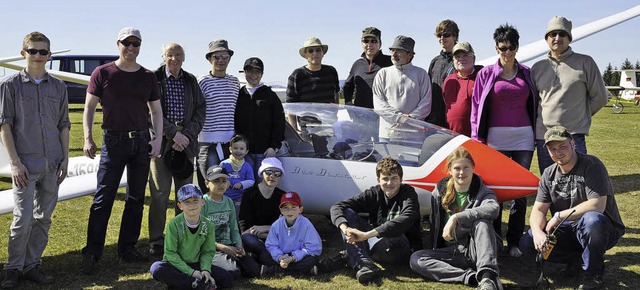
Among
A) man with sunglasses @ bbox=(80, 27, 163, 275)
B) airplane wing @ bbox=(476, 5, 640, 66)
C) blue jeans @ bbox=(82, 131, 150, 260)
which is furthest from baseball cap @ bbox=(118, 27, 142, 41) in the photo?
airplane wing @ bbox=(476, 5, 640, 66)

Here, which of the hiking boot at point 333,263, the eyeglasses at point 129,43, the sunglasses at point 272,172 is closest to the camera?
the eyeglasses at point 129,43

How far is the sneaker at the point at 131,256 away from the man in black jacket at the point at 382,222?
1.60 meters

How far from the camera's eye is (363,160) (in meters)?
5.30

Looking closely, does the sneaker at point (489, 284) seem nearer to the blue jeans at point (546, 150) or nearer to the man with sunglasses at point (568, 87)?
the blue jeans at point (546, 150)

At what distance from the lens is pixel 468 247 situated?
447cm

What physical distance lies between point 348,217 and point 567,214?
5.23 feet

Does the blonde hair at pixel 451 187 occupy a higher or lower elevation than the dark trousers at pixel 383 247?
higher

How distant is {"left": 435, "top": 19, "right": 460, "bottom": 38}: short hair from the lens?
636cm

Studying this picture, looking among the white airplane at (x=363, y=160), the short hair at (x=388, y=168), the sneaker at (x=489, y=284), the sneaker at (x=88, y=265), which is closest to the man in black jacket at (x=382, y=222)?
the short hair at (x=388, y=168)

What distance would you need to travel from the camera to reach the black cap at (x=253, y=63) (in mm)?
5395

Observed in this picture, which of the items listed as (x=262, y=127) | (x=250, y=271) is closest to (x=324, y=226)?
(x=262, y=127)

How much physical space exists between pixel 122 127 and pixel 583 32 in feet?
25.3

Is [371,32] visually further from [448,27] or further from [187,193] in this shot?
[187,193]

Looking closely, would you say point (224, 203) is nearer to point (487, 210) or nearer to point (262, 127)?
point (262, 127)
